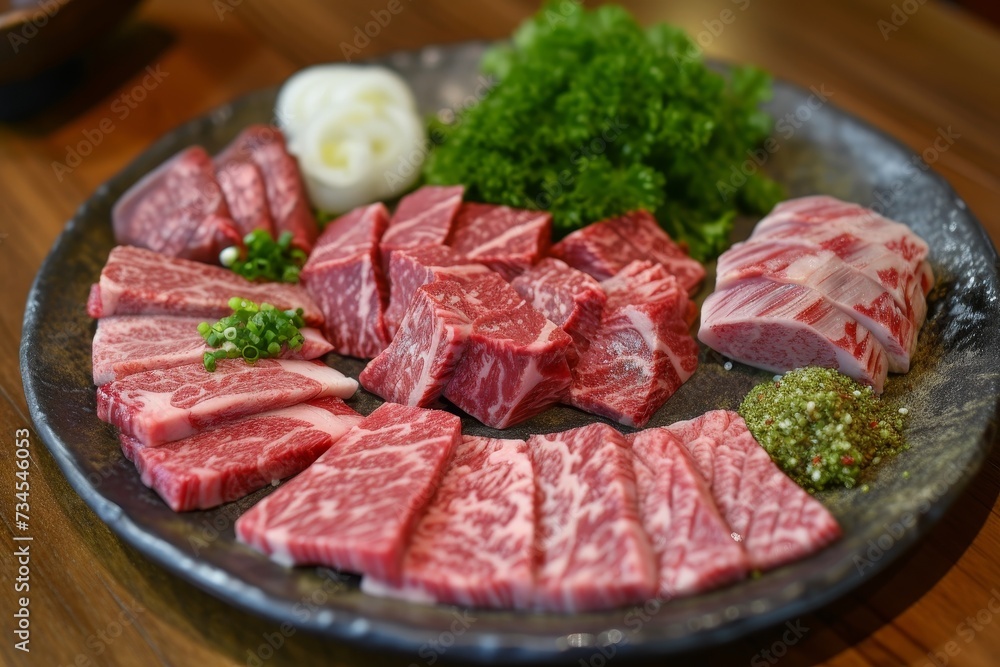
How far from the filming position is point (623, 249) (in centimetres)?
407

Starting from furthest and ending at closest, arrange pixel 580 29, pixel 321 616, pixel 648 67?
pixel 580 29 < pixel 648 67 < pixel 321 616

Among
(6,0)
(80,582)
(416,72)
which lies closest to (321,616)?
(80,582)

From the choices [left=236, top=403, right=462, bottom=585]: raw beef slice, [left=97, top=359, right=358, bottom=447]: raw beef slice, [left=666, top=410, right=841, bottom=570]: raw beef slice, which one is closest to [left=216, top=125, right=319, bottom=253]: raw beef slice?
[left=97, top=359, right=358, bottom=447]: raw beef slice

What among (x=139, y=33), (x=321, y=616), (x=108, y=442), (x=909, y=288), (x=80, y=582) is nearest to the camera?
(x=321, y=616)

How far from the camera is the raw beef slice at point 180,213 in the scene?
4.19m

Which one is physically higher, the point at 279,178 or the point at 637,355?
the point at 279,178

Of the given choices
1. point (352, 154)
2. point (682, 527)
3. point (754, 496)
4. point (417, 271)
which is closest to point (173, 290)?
point (417, 271)

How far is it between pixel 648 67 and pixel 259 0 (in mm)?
3530

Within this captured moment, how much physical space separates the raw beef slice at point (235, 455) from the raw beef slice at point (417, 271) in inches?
24.5

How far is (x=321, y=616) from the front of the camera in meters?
2.64

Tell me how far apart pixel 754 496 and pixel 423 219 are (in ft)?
6.96

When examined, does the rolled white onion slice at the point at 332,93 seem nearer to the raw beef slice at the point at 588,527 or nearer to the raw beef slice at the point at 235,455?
the raw beef slice at the point at 235,455

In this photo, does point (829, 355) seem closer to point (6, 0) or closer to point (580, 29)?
point (580, 29)

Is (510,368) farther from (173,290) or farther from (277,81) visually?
(277,81)
